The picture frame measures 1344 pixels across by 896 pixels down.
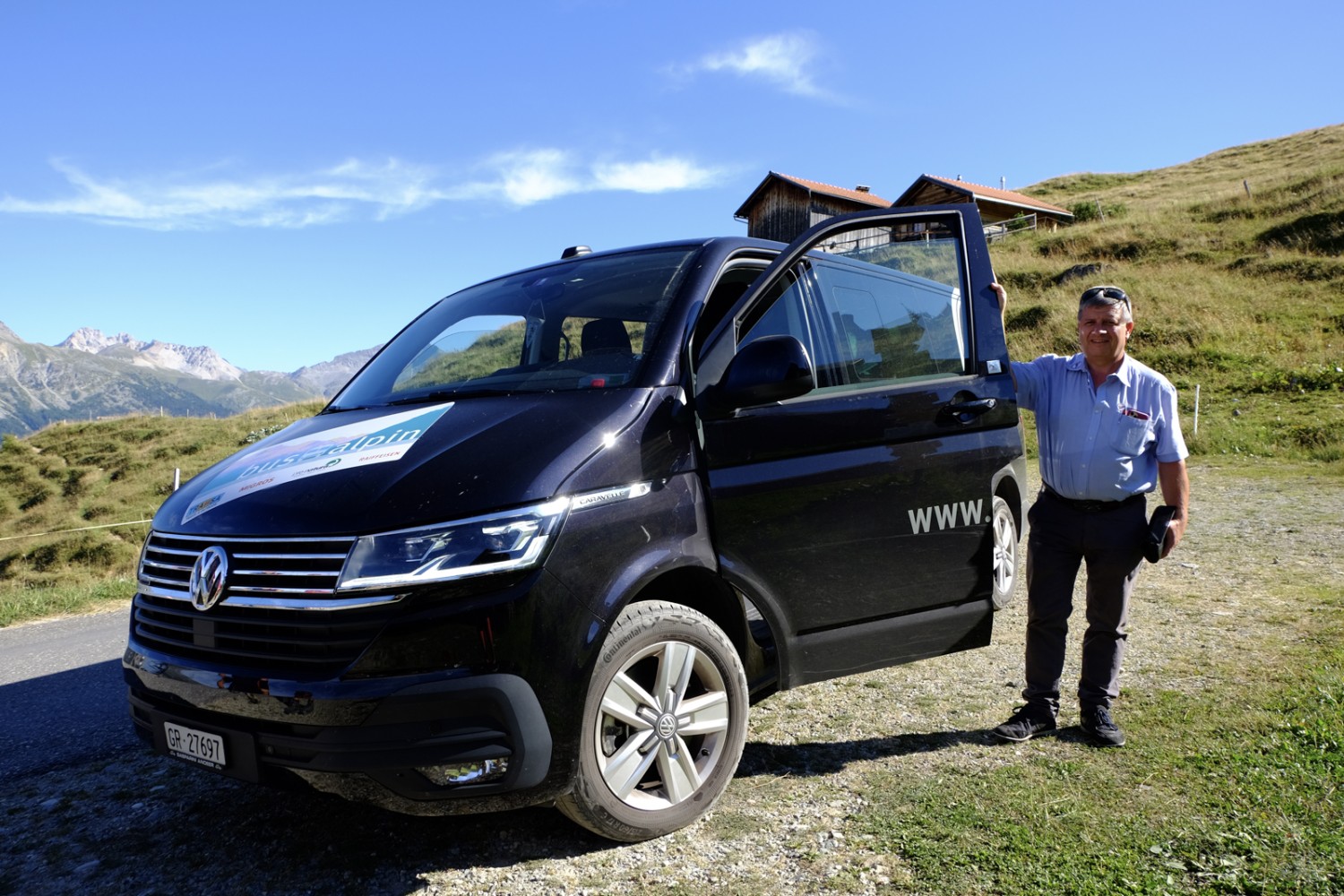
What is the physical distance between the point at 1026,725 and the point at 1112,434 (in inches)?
48.0

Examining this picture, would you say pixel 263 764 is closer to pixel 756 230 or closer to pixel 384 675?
pixel 384 675

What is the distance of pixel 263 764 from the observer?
2.52 m

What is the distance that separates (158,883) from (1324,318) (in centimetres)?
2826

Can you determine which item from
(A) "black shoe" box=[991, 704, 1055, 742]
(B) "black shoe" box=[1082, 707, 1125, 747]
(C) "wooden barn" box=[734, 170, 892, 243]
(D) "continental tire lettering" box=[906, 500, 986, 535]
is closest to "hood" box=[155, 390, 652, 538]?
(D) "continental tire lettering" box=[906, 500, 986, 535]

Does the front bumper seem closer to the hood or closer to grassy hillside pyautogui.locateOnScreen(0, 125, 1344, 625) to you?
the hood

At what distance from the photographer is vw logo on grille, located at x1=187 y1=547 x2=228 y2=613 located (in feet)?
8.49

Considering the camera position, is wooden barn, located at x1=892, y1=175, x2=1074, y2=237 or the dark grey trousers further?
wooden barn, located at x1=892, y1=175, x2=1074, y2=237

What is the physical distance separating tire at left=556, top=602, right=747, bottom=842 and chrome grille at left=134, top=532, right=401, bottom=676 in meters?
0.69

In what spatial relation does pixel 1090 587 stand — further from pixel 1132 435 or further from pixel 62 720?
pixel 62 720

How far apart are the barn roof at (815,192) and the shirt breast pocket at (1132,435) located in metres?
45.7

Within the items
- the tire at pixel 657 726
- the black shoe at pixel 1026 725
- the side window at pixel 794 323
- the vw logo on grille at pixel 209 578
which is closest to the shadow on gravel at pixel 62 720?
the vw logo on grille at pixel 209 578

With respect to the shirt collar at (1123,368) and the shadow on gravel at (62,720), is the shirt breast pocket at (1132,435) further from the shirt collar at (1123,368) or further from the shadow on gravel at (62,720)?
the shadow on gravel at (62,720)

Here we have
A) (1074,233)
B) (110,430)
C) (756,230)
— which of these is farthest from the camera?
(756,230)

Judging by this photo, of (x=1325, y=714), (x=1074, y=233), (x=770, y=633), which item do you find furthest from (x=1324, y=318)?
(x=770, y=633)
